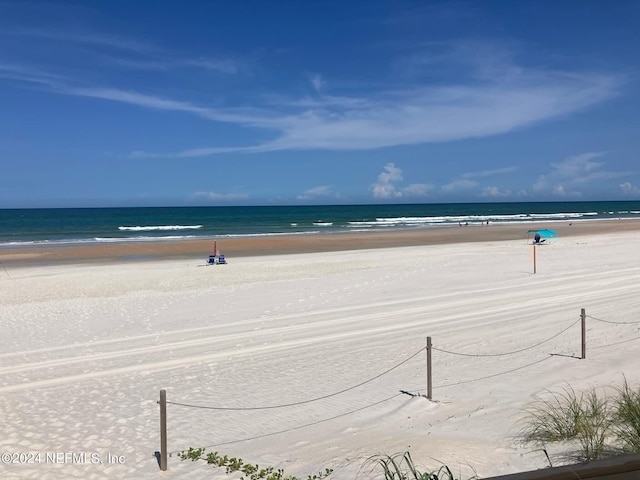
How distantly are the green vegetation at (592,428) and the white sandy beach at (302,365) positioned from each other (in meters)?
0.29

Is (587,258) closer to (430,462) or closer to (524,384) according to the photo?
(524,384)

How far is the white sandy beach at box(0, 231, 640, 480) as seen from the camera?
6387 millimetres

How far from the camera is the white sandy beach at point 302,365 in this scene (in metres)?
6.39

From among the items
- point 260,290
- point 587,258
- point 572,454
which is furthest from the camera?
point 587,258

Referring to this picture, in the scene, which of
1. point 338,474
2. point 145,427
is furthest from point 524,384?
point 145,427

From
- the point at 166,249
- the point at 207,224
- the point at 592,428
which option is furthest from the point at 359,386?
the point at 207,224

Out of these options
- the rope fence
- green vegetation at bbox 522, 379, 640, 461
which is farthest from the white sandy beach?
green vegetation at bbox 522, 379, 640, 461

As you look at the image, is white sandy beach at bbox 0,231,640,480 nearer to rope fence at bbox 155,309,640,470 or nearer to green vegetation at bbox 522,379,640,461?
rope fence at bbox 155,309,640,470

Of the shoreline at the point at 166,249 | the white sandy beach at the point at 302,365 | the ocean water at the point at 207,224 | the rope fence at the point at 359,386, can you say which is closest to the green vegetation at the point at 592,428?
the white sandy beach at the point at 302,365

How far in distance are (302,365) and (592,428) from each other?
5.29m

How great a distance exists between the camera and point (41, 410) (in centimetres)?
795

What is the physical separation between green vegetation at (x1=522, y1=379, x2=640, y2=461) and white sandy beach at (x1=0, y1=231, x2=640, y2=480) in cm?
29

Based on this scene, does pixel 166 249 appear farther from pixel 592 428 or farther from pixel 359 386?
pixel 592 428

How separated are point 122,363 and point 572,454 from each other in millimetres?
7771
